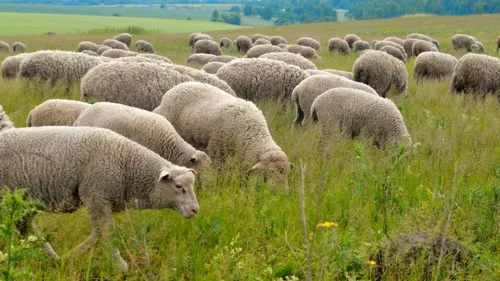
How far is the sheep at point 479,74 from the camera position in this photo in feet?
38.4

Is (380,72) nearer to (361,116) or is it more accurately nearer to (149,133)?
(361,116)

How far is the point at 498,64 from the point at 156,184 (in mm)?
10069

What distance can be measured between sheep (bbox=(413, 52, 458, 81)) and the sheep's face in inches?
474

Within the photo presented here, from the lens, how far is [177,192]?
15.0 ft

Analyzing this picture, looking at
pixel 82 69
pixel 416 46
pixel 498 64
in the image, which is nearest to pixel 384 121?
pixel 498 64

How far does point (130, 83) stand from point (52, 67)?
350 centimetres

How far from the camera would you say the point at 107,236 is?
13.8ft

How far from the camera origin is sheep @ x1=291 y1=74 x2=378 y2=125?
899 centimetres

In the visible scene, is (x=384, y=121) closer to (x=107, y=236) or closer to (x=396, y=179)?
(x=396, y=179)

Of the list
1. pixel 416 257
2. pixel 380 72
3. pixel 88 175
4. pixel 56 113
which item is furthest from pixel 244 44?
pixel 416 257

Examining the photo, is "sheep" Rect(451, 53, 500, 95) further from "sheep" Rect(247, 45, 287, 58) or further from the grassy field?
"sheep" Rect(247, 45, 287, 58)

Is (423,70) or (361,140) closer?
(361,140)

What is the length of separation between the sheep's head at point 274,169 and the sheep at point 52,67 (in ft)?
21.3

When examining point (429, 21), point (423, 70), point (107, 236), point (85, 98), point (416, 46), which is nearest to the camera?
point (107, 236)
